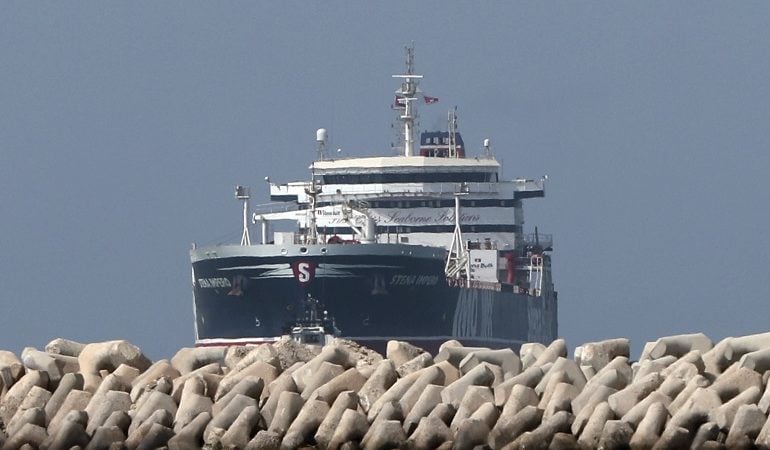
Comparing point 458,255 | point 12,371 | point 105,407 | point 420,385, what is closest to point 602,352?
point 420,385

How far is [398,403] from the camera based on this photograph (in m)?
23.2

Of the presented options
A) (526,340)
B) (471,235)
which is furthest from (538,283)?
(471,235)

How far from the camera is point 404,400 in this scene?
23359 millimetres

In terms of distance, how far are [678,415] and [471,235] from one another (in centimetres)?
4758

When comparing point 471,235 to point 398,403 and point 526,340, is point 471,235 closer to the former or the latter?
point 526,340

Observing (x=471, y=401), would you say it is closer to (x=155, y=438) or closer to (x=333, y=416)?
(x=333, y=416)

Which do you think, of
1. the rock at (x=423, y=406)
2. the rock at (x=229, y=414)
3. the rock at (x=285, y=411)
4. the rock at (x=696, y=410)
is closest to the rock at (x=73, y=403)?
the rock at (x=229, y=414)

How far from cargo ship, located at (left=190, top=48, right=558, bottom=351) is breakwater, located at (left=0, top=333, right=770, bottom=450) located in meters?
32.9

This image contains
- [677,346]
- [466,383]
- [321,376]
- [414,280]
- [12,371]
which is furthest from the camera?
[414,280]

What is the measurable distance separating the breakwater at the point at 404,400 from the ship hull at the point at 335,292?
3258 cm

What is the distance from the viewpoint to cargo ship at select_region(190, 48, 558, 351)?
194ft

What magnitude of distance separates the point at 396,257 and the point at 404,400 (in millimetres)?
37494

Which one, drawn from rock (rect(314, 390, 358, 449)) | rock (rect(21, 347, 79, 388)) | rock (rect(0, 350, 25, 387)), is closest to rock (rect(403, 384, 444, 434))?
rock (rect(314, 390, 358, 449))

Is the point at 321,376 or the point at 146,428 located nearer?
the point at 146,428
